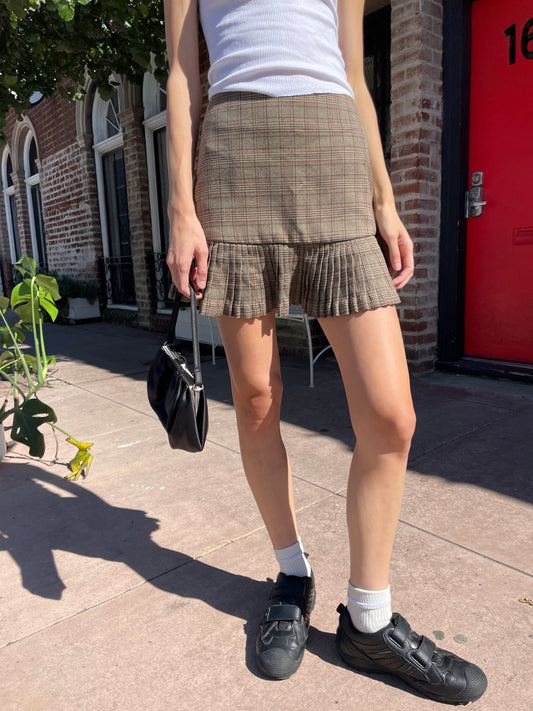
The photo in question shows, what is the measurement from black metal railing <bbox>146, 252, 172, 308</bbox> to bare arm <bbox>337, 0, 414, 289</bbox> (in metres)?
6.21

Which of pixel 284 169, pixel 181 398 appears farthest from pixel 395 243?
pixel 181 398

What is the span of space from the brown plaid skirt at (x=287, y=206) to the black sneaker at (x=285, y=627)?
2.69ft

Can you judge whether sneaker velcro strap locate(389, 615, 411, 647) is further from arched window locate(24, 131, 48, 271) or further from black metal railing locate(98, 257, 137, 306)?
arched window locate(24, 131, 48, 271)

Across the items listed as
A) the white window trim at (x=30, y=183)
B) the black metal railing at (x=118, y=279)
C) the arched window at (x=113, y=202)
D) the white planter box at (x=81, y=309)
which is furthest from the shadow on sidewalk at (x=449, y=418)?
the white window trim at (x=30, y=183)

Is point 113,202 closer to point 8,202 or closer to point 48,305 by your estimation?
point 8,202

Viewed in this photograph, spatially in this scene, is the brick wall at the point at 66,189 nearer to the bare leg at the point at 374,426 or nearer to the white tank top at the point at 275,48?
the white tank top at the point at 275,48

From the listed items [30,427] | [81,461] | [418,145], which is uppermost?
[418,145]

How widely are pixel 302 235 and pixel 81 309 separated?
8544 millimetres

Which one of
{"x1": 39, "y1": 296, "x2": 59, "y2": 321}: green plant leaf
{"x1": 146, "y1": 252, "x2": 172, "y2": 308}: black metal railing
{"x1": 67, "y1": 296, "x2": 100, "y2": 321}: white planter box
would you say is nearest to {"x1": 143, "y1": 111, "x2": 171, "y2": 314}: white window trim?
{"x1": 146, "y1": 252, "x2": 172, "y2": 308}: black metal railing

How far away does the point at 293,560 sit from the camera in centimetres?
162

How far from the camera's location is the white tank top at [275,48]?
1275mm

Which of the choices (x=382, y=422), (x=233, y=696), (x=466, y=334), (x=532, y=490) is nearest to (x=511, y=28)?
(x=466, y=334)

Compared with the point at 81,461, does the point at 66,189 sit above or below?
above

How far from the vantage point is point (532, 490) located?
7.60 feet
